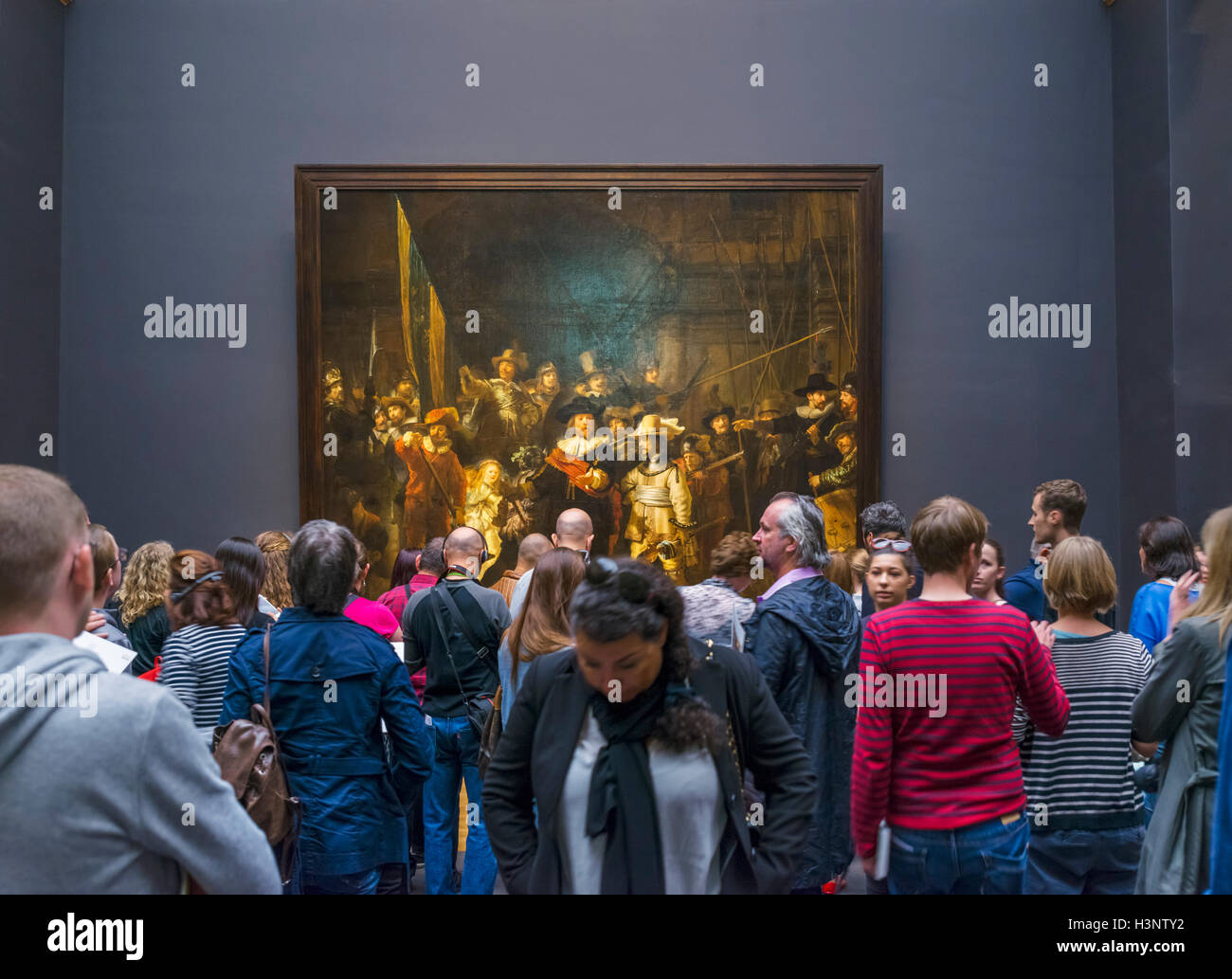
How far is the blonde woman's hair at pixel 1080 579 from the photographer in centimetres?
354

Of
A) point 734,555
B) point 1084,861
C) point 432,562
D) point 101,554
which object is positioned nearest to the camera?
point 1084,861

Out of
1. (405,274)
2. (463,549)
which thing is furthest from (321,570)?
(405,274)

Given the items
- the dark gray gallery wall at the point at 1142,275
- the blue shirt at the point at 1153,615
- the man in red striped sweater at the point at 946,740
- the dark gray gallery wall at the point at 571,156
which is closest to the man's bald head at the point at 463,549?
the man in red striped sweater at the point at 946,740

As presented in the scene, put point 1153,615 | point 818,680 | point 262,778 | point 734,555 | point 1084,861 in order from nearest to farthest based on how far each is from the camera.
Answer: point 262,778 < point 1084,861 < point 818,680 < point 734,555 < point 1153,615

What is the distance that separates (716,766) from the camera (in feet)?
7.75

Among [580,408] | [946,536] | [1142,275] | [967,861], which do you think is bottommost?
[967,861]

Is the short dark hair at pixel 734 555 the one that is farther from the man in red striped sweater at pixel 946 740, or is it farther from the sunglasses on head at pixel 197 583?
the sunglasses on head at pixel 197 583

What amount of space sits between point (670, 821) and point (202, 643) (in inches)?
91.8

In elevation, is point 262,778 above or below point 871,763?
below

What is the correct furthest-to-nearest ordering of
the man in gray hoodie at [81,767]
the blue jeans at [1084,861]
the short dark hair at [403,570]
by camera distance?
the short dark hair at [403,570], the blue jeans at [1084,861], the man in gray hoodie at [81,767]

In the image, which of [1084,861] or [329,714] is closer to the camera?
[1084,861]

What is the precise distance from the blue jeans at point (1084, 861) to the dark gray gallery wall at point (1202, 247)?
233 inches

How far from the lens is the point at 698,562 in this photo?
30.8 ft

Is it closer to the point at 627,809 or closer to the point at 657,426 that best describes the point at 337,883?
the point at 627,809
